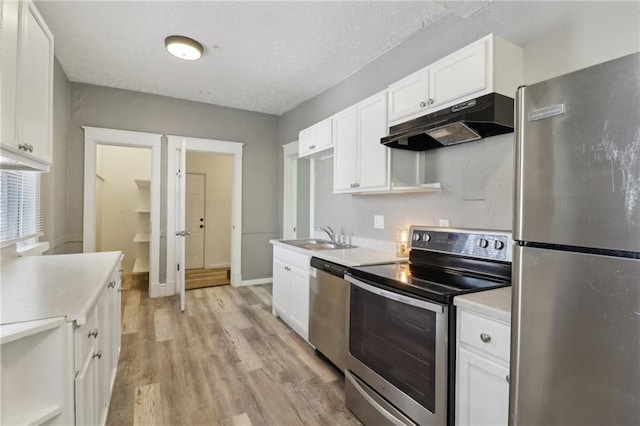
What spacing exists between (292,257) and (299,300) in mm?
426

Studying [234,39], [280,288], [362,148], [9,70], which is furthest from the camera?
[280,288]

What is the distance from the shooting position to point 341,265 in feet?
7.51

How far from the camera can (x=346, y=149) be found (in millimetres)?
2795

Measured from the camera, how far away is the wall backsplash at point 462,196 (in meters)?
1.93

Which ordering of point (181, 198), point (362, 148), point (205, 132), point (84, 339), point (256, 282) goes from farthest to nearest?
point (256, 282) < point (205, 132) < point (181, 198) < point (362, 148) < point (84, 339)

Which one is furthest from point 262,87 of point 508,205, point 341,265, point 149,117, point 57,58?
point 508,205

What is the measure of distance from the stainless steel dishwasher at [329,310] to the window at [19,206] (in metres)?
Answer: 2.26

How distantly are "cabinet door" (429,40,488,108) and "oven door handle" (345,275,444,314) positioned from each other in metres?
1.21

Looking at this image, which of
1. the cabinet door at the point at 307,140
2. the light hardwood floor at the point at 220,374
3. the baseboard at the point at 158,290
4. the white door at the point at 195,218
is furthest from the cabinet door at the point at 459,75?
the white door at the point at 195,218

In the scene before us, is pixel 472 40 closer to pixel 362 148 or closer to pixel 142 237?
pixel 362 148

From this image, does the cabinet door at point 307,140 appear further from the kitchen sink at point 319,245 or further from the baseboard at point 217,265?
the baseboard at point 217,265

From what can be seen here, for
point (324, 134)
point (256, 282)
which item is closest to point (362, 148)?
point (324, 134)

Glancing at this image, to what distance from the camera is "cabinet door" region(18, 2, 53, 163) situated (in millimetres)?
1531

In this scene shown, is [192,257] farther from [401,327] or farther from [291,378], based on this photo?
[401,327]
